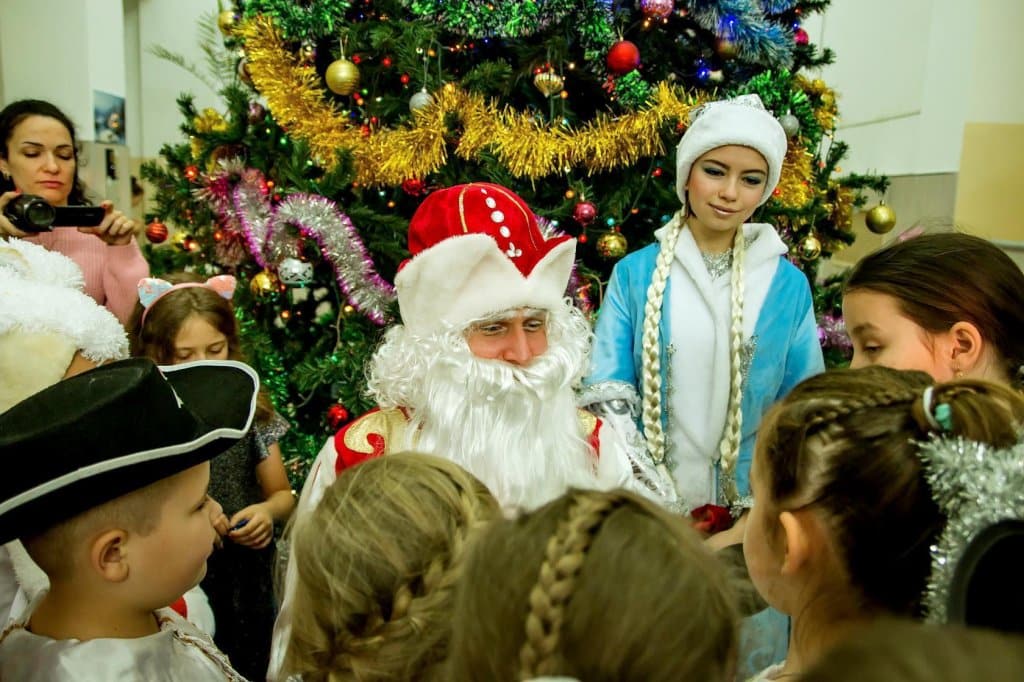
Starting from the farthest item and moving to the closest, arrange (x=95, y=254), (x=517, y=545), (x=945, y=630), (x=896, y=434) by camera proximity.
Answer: (x=95, y=254) < (x=896, y=434) < (x=517, y=545) < (x=945, y=630)

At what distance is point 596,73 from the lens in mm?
2996

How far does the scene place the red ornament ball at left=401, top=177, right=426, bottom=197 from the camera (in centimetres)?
288

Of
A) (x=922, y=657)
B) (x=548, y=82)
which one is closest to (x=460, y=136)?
(x=548, y=82)

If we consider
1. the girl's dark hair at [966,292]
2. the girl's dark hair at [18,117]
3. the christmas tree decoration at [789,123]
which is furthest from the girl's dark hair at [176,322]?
the christmas tree decoration at [789,123]

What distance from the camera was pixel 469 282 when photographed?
5.71ft

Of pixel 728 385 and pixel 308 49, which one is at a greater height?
pixel 308 49

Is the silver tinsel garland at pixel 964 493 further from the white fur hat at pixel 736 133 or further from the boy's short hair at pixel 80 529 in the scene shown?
the white fur hat at pixel 736 133

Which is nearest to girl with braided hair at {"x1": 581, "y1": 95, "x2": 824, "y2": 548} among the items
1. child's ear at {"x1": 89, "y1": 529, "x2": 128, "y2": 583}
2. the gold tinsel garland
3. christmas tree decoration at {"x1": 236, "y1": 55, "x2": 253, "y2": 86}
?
the gold tinsel garland

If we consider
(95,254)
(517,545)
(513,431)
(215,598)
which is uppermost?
(95,254)

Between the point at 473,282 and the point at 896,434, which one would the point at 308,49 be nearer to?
the point at 473,282

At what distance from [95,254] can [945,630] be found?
266cm

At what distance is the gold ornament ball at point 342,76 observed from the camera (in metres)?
2.86

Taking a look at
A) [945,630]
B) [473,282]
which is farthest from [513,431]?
[945,630]

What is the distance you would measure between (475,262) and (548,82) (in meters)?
1.36
